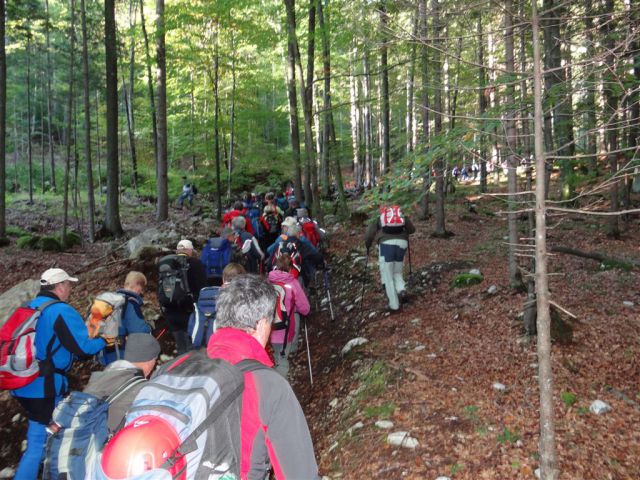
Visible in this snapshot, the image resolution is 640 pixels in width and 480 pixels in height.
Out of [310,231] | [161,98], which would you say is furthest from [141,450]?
[161,98]

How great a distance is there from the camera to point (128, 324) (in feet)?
16.5

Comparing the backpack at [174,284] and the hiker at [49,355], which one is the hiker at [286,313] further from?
the hiker at [49,355]

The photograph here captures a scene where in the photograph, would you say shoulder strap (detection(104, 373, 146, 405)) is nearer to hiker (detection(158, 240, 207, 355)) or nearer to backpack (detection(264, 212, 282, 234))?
hiker (detection(158, 240, 207, 355))

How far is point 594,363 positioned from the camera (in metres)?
5.41

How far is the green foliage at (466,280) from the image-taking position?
28.2ft

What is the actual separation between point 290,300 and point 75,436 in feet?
10.6

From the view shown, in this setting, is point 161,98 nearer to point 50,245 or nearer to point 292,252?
point 50,245

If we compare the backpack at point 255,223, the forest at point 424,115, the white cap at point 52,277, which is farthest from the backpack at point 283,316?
the backpack at point 255,223

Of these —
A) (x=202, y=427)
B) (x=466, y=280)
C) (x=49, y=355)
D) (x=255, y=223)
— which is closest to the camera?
(x=202, y=427)

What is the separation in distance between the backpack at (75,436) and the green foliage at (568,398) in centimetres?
435

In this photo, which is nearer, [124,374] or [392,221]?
[124,374]

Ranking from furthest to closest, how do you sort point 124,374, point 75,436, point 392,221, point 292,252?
point 392,221
point 292,252
point 124,374
point 75,436

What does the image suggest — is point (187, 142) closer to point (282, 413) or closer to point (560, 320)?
point (560, 320)

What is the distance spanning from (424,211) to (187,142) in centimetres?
1325
